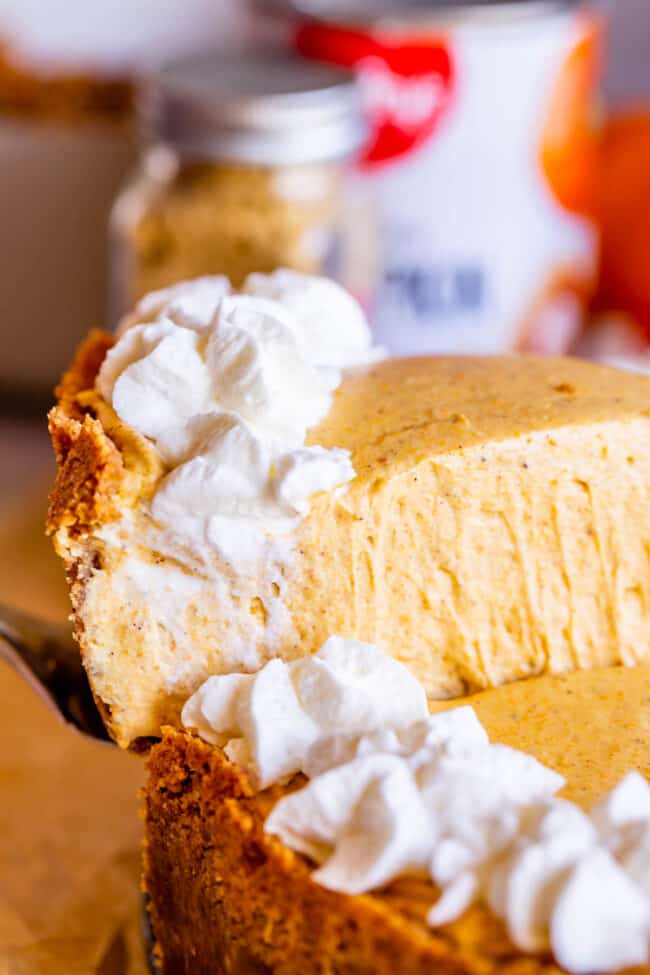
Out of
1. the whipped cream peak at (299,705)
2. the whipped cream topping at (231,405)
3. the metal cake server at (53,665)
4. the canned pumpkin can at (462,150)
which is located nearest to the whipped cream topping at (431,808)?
the whipped cream peak at (299,705)

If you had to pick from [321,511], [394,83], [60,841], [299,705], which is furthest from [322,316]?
[394,83]

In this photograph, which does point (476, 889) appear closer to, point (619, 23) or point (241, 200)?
point (241, 200)

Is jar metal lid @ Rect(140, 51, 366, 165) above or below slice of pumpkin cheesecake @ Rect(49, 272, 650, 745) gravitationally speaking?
above

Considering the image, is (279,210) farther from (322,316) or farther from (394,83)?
(322,316)

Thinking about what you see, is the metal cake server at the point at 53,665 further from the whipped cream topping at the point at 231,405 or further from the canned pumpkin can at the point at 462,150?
the canned pumpkin can at the point at 462,150

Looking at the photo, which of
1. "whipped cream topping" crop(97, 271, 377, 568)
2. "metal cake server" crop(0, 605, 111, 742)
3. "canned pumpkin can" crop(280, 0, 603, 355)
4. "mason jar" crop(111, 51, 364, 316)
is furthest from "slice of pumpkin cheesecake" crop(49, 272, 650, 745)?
"canned pumpkin can" crop(280, 0, 603, 355)

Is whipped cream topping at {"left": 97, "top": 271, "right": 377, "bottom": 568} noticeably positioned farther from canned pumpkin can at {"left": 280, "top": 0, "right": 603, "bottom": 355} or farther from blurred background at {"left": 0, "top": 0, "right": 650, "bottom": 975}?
canned pumpkin can at {"left": 280, "top": 0, "right": 603, "bottom": 355}
